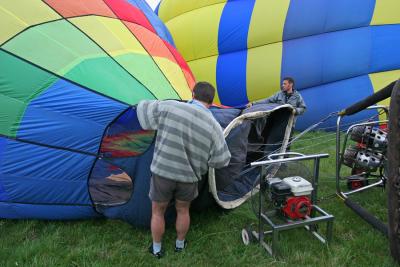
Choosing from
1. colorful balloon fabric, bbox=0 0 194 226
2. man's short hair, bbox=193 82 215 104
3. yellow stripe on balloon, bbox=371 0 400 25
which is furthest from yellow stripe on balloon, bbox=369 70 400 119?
man's short hair, bbox=193 82 215 104

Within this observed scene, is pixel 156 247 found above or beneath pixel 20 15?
beneath

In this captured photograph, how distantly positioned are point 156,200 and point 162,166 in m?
0.25

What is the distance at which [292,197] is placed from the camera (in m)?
2.81

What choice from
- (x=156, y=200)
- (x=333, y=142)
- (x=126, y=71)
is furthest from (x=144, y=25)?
(x=333, y=142)

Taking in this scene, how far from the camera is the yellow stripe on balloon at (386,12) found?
6.18 m

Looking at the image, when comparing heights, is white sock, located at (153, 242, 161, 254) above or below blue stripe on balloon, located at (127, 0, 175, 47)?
below

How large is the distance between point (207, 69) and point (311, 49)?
163cm

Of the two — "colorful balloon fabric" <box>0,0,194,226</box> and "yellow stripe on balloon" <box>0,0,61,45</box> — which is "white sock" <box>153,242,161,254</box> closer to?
"colorful balloon fabric" <box>0,0,194,226</box>

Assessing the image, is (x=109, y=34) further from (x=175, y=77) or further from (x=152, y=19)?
(x=152, y=19)

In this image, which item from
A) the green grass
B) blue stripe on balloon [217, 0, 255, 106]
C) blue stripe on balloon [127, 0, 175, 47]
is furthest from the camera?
blue stripe on balloon [217, 0, 255, 106]

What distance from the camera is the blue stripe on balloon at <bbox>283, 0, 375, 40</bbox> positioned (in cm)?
619

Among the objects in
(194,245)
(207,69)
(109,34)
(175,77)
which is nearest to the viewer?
(194,245)

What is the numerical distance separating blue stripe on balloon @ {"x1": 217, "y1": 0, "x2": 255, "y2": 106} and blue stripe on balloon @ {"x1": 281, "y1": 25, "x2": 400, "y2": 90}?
0.67 m

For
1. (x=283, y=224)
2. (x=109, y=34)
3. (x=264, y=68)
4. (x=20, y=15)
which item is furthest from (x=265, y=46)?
(x=283, y=224)
